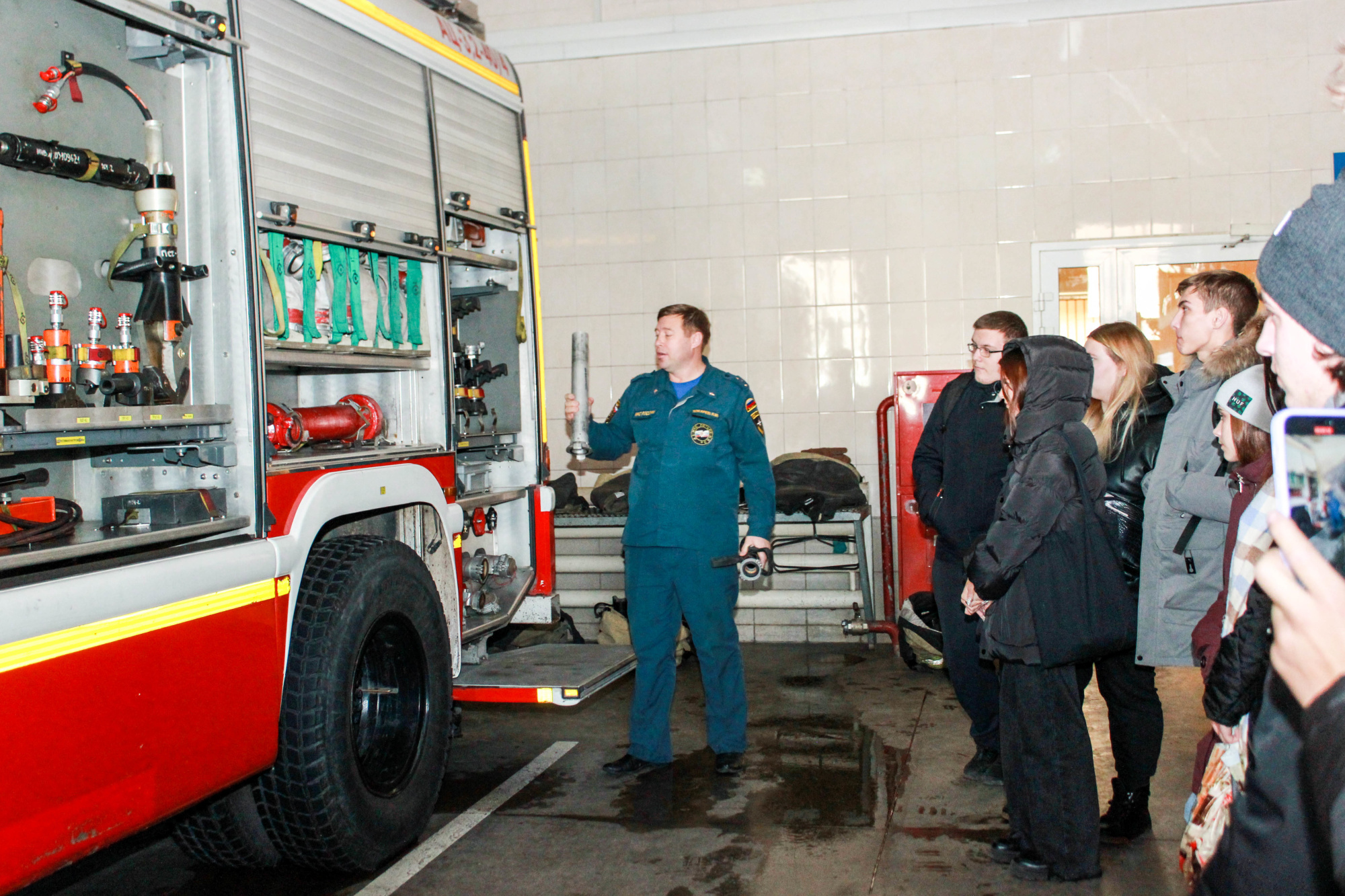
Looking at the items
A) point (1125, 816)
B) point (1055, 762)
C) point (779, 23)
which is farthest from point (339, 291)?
point (779, 23)

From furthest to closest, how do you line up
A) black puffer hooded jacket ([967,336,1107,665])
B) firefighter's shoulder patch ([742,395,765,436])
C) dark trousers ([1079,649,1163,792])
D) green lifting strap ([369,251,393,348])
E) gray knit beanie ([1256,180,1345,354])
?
firefighter's shoulder patch ([742,395,765,436]) < green lifting strap ([369,251,393,348]) < dark trousers ([1079,649,1163,792]) < black puffer hooded jacket ([967,336,1107,665]) < gray knit beanie ([1256,180,1345,354])

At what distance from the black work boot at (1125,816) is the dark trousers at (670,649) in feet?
4.67

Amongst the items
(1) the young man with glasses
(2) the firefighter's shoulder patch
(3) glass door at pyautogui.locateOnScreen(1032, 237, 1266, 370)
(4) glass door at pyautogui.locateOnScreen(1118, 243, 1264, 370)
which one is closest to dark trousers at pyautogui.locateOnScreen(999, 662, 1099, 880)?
(1) the young man with glasses

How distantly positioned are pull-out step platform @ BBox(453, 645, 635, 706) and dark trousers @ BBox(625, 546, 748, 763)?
13 cm

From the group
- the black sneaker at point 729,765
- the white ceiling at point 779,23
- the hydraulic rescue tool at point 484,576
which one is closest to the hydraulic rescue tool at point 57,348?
the hydraulic rescue tool at point 484,576

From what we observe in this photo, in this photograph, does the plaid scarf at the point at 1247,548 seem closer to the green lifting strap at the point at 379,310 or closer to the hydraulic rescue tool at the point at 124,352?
the hydraulic rescue tool at the point at 124,352

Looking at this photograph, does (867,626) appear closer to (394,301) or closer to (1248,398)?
(394,301)

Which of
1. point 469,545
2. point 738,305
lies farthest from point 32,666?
point 738,305

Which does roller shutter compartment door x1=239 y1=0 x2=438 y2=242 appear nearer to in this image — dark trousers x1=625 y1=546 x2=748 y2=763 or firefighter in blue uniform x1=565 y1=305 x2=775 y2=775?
firefighter in blue uniform x1=565 y1=305 x2=775 y2=775

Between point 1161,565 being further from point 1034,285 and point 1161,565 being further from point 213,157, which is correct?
point 1034,285

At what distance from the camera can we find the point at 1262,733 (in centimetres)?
116

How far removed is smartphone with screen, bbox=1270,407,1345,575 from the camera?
1.06 metres

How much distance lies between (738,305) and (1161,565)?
459cm

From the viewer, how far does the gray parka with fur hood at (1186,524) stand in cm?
324
